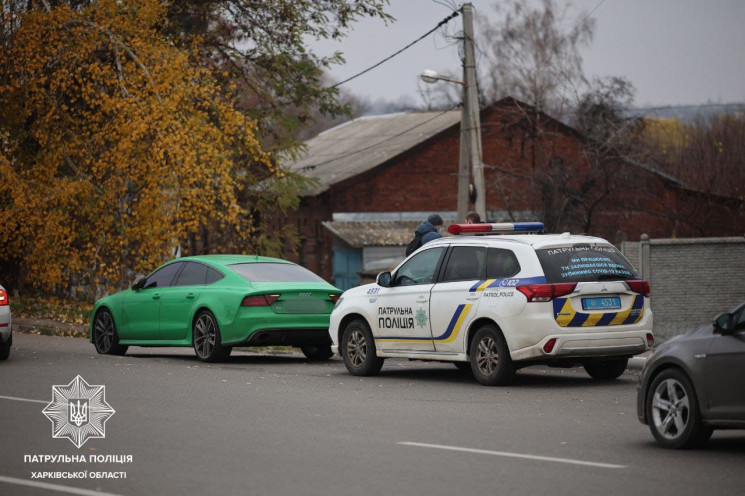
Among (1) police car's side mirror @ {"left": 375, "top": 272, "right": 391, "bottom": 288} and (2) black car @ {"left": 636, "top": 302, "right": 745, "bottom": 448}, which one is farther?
Answer: (1) police car's side mirror @ {"left": 375, "top": 272, "right": 391, "bottom": 288}

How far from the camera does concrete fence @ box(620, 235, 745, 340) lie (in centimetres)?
2086

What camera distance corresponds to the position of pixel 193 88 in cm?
2562

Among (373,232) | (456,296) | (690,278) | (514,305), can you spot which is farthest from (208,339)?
(373,232)

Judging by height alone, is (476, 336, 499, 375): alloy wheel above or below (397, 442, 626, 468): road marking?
above

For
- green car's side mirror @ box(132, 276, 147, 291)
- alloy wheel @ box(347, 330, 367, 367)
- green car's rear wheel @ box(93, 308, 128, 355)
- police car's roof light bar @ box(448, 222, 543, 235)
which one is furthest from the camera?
green car's rear wheel @ box(93, 308, 128, 355)

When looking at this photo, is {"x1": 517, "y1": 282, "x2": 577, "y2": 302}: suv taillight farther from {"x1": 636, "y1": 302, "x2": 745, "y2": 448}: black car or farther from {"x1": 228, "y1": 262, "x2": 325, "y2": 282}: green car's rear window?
{"x1": 228, "y1": 262, "x2": 325, "y2": 282}: green car's rear window

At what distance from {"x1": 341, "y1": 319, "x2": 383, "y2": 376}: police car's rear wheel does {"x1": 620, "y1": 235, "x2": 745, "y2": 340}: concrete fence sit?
6772 millimetres

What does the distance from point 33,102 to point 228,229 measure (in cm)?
864

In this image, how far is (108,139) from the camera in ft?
88.8

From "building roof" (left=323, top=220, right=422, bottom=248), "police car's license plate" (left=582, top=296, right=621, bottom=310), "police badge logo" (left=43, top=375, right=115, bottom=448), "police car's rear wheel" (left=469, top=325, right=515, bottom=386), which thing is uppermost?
"building roof" (left=323, top=220, right=422, bottom=248)

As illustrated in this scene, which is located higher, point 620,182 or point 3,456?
point 620,182

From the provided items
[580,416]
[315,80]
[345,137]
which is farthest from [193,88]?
[345,137]

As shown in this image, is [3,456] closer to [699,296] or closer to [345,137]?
[699,296]

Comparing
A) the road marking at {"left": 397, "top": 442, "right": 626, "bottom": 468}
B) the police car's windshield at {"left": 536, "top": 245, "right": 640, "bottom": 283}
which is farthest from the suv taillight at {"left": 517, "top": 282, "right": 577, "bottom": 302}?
the road marking at {"left": 397, "top": 442, "right": 626, "bottom": 468}
